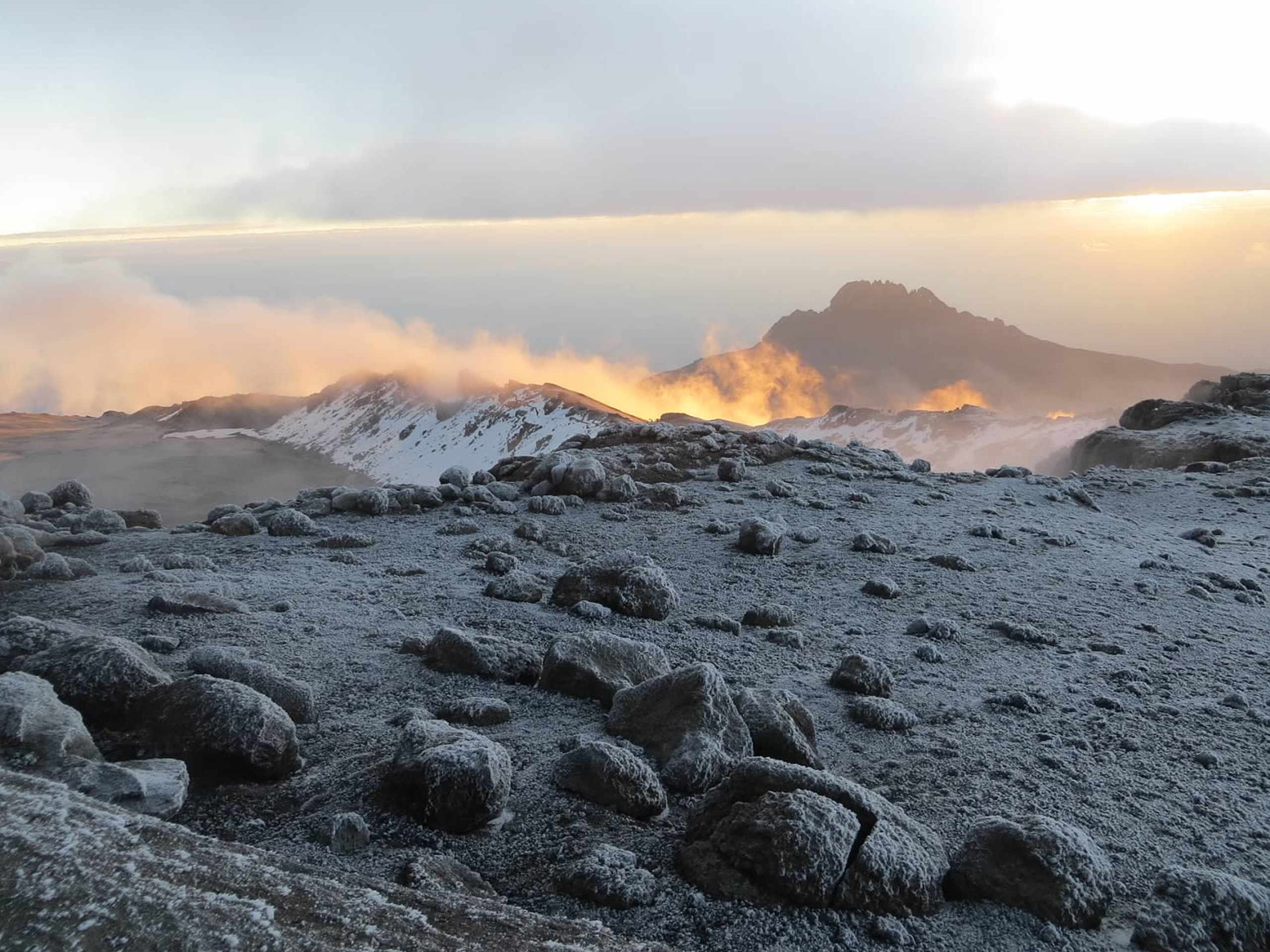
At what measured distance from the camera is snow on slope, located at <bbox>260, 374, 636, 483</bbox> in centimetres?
8500

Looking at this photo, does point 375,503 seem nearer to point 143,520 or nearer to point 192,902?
point 143,520

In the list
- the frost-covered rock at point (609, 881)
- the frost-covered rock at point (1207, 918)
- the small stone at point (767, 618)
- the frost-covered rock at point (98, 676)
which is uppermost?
the frost-covered rock at point (98, 676)

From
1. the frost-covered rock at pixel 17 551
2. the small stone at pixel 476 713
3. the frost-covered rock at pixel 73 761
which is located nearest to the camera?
the frost-covered rock at pixel 73 761

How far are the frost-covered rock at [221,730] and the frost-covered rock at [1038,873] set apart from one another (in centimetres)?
368

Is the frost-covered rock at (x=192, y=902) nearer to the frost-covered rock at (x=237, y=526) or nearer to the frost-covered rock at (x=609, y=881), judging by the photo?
the frost-covered rock at (x=609, y=881)

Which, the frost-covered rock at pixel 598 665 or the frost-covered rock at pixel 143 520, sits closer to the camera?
the frost-covered rock at pixel 598 665

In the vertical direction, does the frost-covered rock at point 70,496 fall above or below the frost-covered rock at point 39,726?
below

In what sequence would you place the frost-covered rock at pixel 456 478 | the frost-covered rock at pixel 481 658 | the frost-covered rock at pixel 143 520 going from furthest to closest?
the frost-covered rock at pixel 456 478
the frost-covered rock at pixel 143 520
the frost-covered rock at pixel 481 658

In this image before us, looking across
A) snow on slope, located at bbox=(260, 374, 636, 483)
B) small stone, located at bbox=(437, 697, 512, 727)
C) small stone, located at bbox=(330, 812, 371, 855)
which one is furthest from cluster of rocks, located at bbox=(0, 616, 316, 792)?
snow on slope, located at bbox=(260, 374, 636, 483)

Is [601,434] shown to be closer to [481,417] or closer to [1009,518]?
[1009,518]

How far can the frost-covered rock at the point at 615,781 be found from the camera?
4691 mm

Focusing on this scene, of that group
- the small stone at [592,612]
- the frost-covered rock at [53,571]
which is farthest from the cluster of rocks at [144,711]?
the small stone at [592,612]

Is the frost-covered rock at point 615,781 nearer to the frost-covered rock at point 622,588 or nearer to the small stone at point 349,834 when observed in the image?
the small stone at point 349,834

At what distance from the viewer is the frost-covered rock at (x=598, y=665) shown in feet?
20.5
